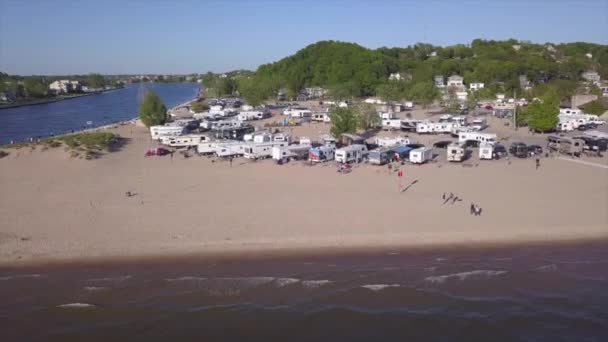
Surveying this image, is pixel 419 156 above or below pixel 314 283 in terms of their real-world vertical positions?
above

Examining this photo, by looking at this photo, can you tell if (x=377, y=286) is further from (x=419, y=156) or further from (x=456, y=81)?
(x=456, y=81)

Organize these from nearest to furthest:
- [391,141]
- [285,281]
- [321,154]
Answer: [285,281], [321,154], [391,141]

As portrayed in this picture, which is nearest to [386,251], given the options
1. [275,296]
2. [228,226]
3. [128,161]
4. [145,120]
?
[275,296]

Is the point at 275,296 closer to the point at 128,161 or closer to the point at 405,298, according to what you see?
the point at 405,298

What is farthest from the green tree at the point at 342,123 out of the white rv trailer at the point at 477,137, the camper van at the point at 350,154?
the white rv trailer at the point at 477,137

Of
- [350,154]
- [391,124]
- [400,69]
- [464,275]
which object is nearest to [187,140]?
[350,154]

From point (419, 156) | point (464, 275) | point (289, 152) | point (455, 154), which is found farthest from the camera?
point (289, 152)

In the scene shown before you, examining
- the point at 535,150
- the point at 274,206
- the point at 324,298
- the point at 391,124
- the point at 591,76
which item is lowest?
the point at 324,298
